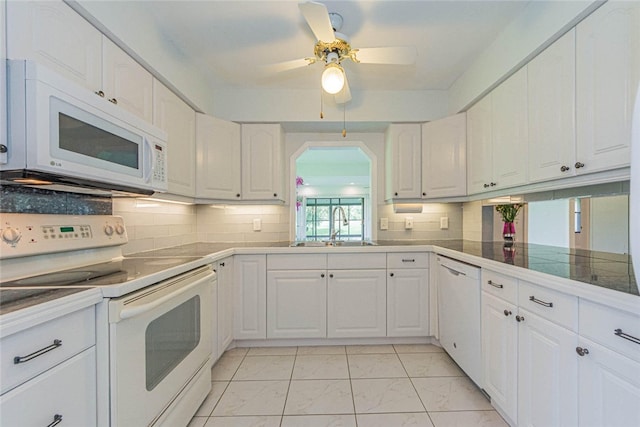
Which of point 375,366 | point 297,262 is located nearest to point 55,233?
point 297,262

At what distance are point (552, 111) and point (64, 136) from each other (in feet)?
7.36

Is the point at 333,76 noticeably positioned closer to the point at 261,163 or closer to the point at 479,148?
the point at 261,163

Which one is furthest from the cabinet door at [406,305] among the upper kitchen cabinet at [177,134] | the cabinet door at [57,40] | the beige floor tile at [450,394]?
the cabinet door at [57,40]

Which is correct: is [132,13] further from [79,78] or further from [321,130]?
[321,130]

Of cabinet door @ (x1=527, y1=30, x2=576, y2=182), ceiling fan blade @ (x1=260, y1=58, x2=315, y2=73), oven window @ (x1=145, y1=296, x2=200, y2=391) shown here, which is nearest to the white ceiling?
ceiling fan blade @ (x1=260, y1=58, x2=315, y2=73)

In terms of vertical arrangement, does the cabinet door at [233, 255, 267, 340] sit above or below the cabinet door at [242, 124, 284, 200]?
below

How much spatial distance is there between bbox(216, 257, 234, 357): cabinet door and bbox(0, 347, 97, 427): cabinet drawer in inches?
45.5

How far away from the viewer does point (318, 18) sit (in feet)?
4.66

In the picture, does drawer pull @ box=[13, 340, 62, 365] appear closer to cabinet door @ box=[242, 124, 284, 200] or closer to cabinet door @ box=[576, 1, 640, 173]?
cabinet door @ box=[242, 124, 284, 200]

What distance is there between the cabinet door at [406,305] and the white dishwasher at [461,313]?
14 centimetres

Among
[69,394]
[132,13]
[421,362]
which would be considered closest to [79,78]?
[132,13]

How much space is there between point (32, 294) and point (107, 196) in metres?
0.94

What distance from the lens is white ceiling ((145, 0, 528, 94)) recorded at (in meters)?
1.67

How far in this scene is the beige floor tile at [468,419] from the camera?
60.1 inches
